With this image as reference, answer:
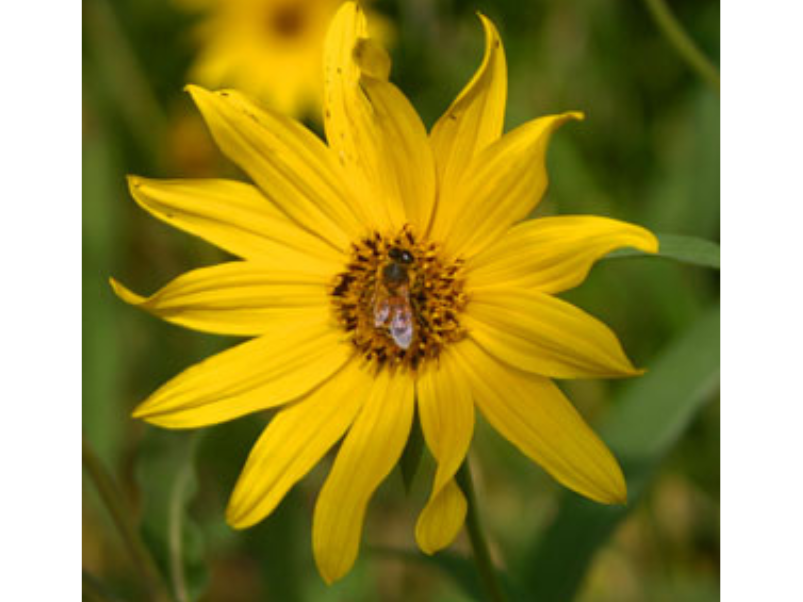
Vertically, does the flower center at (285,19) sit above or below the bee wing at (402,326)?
above

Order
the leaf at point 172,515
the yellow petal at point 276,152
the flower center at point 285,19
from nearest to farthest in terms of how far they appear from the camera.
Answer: the yellow petal at point 276,152, the leaf at point 172,515, the flower center at point 285,19

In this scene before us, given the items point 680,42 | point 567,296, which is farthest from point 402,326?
point 567,296

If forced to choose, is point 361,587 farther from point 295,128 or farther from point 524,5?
point 524,5

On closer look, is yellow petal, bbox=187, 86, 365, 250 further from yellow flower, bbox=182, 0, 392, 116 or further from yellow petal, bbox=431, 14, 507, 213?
yellow flower, bbox=182, 0, 392, 116

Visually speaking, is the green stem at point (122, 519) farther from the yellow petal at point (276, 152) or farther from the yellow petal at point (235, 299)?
the yellow petal at point (276, 152)

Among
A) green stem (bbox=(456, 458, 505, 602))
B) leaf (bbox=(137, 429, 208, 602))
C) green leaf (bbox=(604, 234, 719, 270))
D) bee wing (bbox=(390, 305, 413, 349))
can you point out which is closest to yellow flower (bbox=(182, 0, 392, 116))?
leaf (bbox=(137, 429, 208, 602))

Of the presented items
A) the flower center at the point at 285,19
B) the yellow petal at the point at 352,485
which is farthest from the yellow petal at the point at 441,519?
the flower center at the point at 285,19
